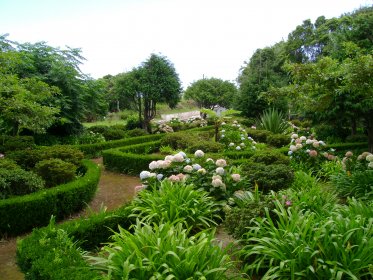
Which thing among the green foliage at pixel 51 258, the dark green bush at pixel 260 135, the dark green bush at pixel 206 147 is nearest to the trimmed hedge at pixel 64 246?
the green foliage at pixel 51 258

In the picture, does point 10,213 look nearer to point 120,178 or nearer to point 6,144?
point 120,178

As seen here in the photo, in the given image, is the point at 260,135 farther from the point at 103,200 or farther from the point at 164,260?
the point at 164,260

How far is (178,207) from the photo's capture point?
428cm

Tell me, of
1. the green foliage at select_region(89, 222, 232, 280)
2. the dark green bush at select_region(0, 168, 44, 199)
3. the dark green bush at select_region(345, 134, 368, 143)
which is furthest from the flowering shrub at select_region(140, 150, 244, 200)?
the dark green bush at select_region(345, 134, 368, 143)

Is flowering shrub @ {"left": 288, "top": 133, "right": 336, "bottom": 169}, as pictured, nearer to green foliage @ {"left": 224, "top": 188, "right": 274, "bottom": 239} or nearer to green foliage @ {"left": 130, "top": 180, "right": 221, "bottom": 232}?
green foliage @ {"left": 130, "top": 180, "right": 221, "bottom": 232}

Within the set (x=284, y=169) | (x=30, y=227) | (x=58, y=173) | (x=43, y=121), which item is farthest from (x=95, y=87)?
(x=284, y=169)

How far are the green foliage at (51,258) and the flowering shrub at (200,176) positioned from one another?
1.85 m

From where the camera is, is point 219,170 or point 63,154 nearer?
point 219,170

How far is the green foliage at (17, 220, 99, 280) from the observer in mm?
2904

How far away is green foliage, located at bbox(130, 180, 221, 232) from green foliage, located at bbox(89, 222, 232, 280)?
0.95 metres

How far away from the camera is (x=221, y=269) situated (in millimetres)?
2789

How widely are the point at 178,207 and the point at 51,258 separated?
5.59 feet

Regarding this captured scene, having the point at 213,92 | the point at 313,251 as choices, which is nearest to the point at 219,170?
the point at 313,251

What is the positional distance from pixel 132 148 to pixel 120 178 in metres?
2.36
